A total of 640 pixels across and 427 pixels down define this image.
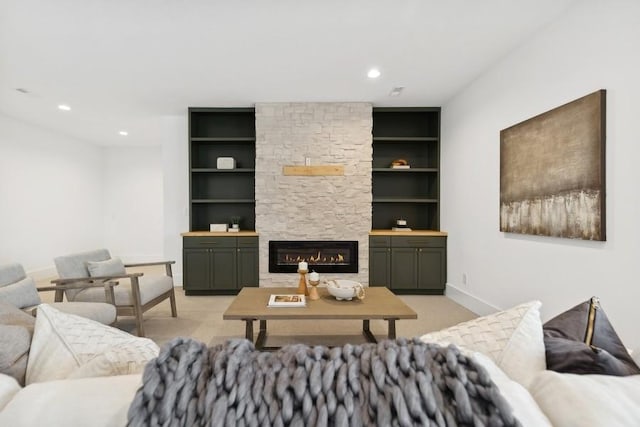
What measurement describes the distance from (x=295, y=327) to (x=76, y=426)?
2925 millimetres

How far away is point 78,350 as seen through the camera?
0.65 m

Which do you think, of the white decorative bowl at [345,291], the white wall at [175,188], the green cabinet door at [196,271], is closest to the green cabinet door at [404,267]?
the white decorative bowl at [345,291]

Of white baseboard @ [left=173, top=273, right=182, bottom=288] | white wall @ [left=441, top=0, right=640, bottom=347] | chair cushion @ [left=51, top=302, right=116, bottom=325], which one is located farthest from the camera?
white baseboard @ [left=173, top=273, right=182, bottom=288]

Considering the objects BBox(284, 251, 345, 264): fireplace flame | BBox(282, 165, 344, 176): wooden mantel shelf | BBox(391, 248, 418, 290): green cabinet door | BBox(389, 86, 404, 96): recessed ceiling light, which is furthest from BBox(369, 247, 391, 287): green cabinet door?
BBox(389, 86, 404, 96): recessed ceiling light

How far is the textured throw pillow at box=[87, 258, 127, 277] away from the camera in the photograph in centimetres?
300

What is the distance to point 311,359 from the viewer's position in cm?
44

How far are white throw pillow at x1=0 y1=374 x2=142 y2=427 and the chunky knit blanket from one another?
0.07 metres

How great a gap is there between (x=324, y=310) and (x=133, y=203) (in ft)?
21.5

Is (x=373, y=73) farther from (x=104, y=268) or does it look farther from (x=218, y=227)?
(x=104, y=268)

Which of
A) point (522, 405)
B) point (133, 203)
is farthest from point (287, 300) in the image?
point (133, 203)

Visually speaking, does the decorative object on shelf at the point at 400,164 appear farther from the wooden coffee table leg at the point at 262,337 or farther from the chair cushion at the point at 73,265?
the chair cushion at the point at 73,265

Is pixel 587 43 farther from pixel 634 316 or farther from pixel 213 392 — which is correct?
pixel 213 392

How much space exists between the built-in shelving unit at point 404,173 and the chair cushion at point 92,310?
11.7ft

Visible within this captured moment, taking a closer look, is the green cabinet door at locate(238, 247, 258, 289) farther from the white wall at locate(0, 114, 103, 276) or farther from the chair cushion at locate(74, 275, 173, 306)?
the white wall at locate(0, 114, 103, 276)
